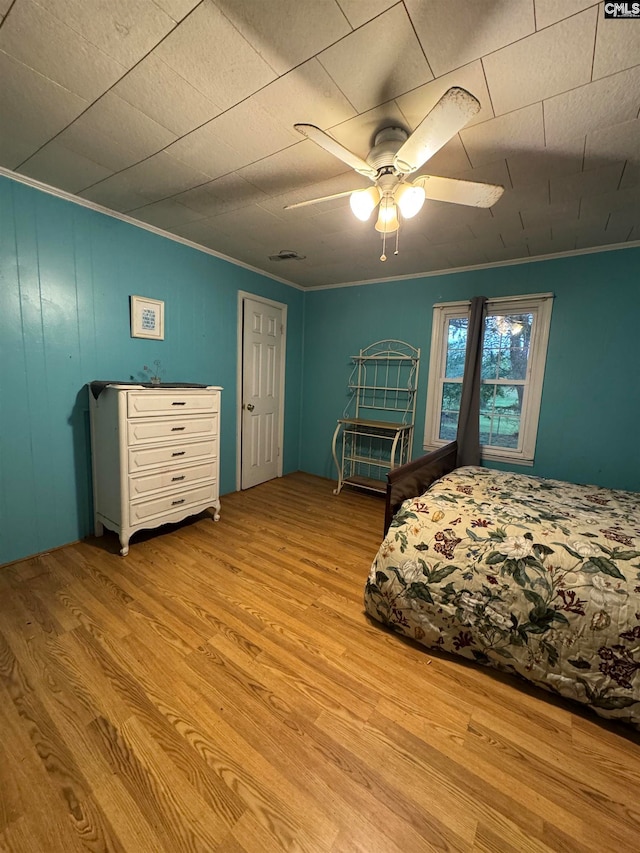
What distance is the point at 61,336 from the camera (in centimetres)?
226

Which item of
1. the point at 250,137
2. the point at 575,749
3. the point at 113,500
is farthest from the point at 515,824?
the point at 250,137

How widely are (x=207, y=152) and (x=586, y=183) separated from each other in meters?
2.07

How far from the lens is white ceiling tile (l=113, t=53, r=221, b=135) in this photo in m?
1.26

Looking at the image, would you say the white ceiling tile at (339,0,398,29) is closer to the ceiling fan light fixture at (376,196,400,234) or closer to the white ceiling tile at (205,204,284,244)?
the ceiling fan light fixture at (376,196,400,234)

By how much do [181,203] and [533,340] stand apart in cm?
309

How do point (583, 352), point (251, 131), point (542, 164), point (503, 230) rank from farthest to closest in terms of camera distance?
point (583, 352) < point (503, 230) < point (542, 164) < point (251, 131)

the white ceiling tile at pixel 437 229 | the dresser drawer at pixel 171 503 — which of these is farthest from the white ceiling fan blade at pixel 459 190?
the dresser drawer at pixel 171 503

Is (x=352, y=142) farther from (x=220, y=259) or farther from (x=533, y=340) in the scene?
(x=533, y=340)

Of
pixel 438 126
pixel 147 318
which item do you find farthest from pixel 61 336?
pixel 438 126

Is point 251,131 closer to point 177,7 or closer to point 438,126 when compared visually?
point 177,7

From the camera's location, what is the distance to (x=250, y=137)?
1.57m

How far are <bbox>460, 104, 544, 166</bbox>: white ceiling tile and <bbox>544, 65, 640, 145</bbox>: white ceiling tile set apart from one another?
0.05 metres

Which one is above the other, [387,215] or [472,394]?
[387,215]

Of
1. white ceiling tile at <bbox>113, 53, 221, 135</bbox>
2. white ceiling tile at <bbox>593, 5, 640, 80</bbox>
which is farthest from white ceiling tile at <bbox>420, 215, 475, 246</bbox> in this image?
white ceiling tile at <bbox>113, 53, 221, 135</bbox>
